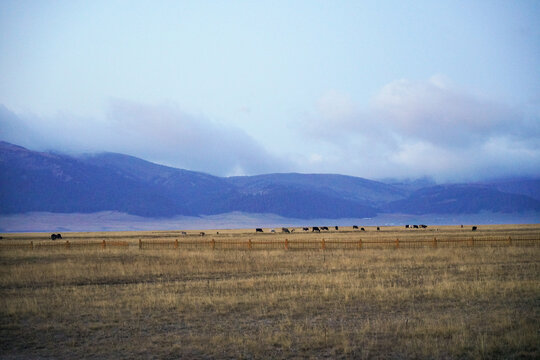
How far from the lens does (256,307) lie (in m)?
18.9

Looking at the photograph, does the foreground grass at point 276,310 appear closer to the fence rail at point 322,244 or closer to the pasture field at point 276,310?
the pasture field at point 276,310

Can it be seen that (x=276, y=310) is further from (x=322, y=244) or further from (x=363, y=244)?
(x=363, y=244)

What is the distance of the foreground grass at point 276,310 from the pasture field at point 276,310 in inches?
1.7

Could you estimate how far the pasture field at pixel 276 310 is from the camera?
43.3ft

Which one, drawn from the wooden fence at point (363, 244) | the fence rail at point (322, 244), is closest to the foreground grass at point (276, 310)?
the wooden fence at point (363, 244)

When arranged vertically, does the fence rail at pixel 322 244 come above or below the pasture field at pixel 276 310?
above

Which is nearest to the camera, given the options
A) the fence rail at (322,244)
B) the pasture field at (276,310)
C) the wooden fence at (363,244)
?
the pasture field at (276,310)

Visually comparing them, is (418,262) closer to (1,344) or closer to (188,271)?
(188,271)

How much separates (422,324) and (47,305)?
13.3 metres

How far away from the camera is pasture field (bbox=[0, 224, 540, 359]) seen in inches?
519

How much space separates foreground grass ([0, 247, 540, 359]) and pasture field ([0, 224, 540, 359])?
44 millimetres

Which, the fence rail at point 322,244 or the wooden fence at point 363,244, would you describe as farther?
the fence rail at point 322,244

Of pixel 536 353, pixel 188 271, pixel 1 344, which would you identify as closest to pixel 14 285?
pixel 188 271

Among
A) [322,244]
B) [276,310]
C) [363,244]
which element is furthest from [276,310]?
[363,244]
